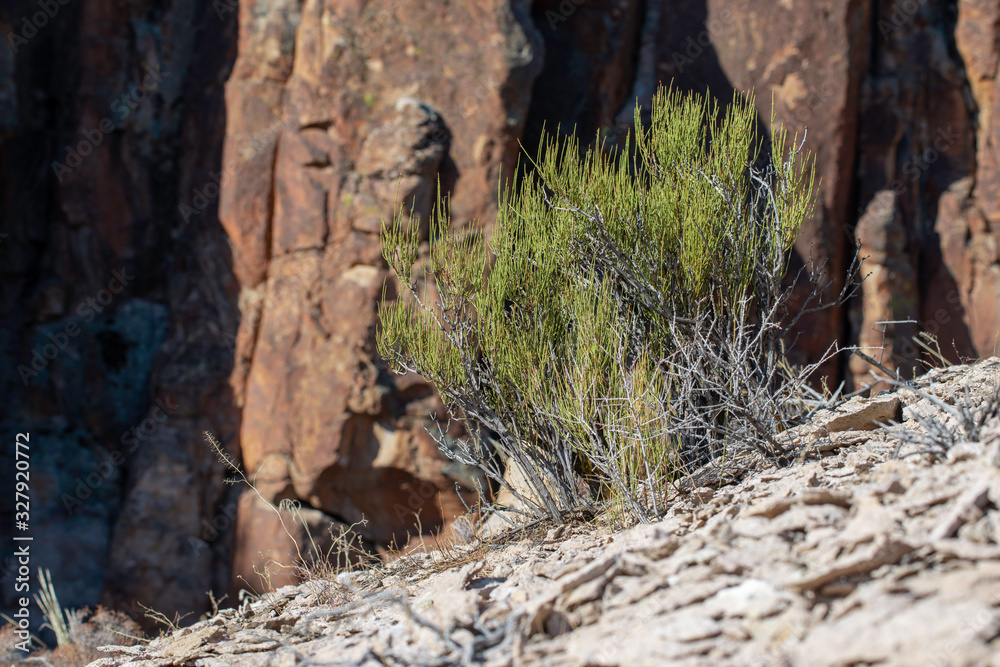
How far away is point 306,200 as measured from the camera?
6453 millimetres

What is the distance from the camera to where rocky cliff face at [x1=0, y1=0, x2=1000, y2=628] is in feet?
20.4

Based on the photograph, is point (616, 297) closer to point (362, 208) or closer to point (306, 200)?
point (362, 208)

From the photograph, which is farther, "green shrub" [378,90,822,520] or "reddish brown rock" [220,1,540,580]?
"reddish brown rock" [220,1,540,580]

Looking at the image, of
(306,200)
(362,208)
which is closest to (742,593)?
(362,208)

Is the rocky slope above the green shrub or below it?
below

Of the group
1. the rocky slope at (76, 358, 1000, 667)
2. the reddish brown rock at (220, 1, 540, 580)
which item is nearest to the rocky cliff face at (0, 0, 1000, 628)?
the reddish brown rock at (220, 1, 540, 580)

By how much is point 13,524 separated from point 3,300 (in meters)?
2.29

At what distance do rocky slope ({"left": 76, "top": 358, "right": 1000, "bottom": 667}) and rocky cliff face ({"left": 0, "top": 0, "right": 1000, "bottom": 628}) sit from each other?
3473 mm

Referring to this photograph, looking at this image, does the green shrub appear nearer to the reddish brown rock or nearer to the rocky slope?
A: the rocky slope

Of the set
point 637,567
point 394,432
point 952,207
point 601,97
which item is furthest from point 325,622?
point 952,207

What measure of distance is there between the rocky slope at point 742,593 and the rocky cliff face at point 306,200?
3473 mm

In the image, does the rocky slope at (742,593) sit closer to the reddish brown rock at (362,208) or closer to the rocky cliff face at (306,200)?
the reddish brown rock at (362,208)

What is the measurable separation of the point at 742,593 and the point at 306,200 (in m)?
5.54

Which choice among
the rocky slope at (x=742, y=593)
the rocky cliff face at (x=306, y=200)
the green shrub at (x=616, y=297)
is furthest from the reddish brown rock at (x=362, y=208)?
the rocky slope at (x=742, y=593)
